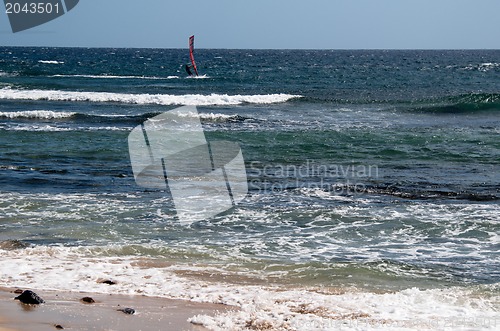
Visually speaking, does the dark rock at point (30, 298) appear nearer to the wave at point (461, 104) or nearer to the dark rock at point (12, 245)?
the dark rock at point (12, 245)

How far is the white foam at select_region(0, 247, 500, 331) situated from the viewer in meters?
5.71

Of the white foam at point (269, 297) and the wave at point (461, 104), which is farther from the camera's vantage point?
the wave at point (461, 104)

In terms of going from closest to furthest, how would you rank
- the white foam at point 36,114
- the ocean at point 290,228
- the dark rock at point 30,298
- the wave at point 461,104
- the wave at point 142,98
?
the dark rock at point 30,298, the ocean at point 290,228, the white foam at point 36,114, the wave at point 461,104, the wave at point 142,98

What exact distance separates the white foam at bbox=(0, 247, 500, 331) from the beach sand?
15 centimetres

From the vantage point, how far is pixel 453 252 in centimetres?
811

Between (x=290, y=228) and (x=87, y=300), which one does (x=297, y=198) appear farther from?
(x=87, y=300)

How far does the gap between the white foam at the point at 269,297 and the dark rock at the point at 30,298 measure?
49cm

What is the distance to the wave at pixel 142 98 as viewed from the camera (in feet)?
98.8

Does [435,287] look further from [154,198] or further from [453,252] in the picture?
[154,198]

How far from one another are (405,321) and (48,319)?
293cm

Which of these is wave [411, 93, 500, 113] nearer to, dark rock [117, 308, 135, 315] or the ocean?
the ocean

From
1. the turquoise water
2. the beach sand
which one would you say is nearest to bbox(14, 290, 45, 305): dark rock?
the beach sand

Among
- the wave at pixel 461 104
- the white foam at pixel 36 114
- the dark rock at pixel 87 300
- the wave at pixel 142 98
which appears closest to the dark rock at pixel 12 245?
the dark rock at pixel 87 300

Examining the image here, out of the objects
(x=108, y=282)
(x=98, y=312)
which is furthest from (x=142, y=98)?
(x=98, y=312)
